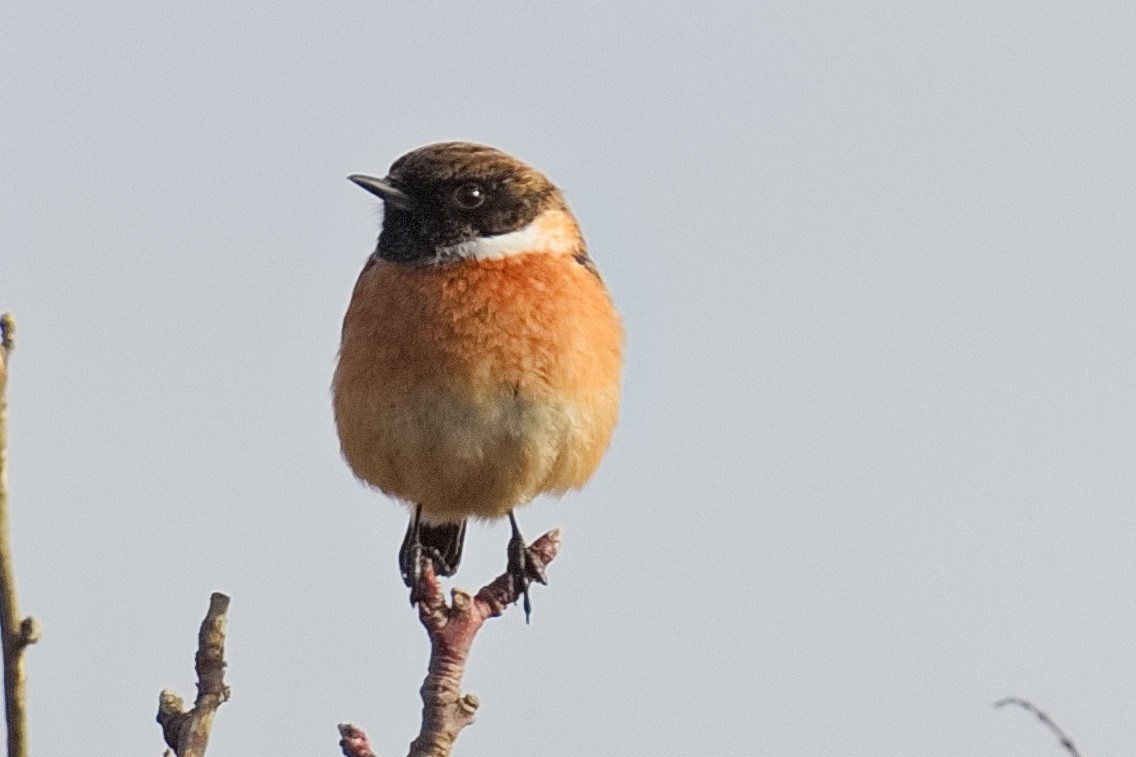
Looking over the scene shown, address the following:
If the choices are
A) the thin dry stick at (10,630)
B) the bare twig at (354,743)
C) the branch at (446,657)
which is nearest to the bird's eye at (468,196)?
the branch at (446,657)

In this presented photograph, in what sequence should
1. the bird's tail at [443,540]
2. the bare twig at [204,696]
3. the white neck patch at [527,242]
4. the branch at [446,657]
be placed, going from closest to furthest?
the bare twig at [204,696], the branch at [446,657], the white neck patch at [527,242], the bird's tail at [443,540]

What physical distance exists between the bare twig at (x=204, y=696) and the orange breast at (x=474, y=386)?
8.26 ft

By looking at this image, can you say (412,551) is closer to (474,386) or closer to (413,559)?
(413,559)

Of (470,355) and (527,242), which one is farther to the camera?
(527,242)

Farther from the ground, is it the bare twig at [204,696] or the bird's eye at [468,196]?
the bird's eye at [468,196]

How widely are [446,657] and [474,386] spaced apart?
179 centimetres

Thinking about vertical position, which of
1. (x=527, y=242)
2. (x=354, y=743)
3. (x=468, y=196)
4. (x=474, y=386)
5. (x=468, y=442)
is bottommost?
(x=354, y=743)

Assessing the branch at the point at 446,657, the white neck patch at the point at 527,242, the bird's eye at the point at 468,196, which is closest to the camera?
the branch at the point at 446,657

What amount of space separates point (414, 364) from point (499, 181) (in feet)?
3.73

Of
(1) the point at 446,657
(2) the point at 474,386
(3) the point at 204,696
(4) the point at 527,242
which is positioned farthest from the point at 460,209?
(3) the point at 204,696

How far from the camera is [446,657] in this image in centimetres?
471

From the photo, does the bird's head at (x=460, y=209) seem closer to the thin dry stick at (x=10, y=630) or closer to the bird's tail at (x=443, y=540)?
the bird's tail at (x=443, y=540)

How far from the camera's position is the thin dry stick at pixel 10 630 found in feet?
8.84

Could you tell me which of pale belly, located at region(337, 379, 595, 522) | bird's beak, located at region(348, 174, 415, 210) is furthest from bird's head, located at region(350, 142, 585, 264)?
pale belly, located at region(337, 379, 595, 522)
